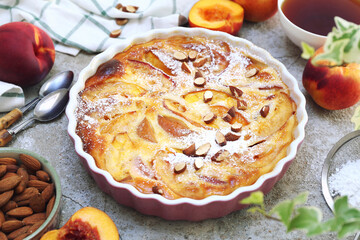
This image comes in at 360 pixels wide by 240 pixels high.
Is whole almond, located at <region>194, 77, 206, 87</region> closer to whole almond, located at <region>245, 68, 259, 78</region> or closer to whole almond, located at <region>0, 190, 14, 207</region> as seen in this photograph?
whole almond, located at <region>245, 68, 259, 78</region>

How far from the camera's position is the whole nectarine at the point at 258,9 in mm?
2393

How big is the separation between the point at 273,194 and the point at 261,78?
0.55 metres

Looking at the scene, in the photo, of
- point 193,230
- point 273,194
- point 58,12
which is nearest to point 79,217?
point 193,230

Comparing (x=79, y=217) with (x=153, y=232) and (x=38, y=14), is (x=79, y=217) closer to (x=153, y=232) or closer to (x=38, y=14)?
(x=153, y=232)

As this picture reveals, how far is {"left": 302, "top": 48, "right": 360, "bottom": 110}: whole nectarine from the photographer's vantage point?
1.91 metres

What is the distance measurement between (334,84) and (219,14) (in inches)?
31.0

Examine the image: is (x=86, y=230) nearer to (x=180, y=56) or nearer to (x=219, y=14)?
(x=180, y=56)

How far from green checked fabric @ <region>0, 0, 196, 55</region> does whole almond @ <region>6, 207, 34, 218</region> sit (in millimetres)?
1055

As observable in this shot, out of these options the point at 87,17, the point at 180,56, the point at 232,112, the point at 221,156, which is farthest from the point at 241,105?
the point at 87,17

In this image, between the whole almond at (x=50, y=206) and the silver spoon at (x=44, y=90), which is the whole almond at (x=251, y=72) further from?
the whole almond at (x=50, y=206)

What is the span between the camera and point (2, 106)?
6.63ft

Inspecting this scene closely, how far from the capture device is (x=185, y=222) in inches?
65.7

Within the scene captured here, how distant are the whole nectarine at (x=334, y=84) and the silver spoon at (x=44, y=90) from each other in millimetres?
1202

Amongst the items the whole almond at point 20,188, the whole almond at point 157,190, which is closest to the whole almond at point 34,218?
the whole almond at point 20,188
